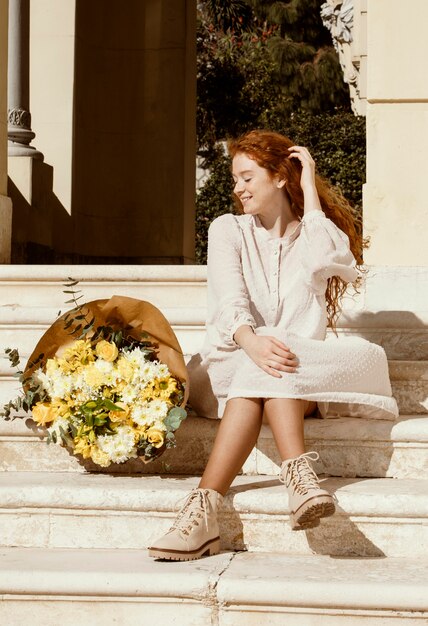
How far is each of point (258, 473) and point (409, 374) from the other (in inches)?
30.8

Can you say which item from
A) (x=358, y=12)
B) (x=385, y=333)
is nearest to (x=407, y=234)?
(x=385, y=333)

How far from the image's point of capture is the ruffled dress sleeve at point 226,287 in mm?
3691

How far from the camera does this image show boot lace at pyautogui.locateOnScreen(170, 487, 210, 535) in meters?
3.16

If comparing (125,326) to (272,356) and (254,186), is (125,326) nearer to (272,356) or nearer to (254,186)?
(272,356)

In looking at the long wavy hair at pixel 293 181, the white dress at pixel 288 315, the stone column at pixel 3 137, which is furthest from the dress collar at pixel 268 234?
the stone column at pixel 3 137

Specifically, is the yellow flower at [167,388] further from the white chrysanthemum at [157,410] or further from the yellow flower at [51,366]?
the yellow flower at [51,366]

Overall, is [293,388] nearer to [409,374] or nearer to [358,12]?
[409,374]

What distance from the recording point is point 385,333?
453 centimetres

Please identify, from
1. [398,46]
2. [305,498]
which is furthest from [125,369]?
[398,46]

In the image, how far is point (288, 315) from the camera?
3834mm

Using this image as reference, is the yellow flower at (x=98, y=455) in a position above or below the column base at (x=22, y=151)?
below

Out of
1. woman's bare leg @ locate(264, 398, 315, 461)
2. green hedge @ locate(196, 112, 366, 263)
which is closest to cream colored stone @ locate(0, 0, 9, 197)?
woman's bare leg @ locate(264, 398, 315, 461)

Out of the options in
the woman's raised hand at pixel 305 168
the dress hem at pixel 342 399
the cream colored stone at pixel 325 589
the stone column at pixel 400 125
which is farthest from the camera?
the stone column at pixel 400 125

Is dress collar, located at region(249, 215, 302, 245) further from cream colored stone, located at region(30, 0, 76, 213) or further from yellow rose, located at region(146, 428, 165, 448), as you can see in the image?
cream colored stone, located at region(30, 0, 76, 213)
